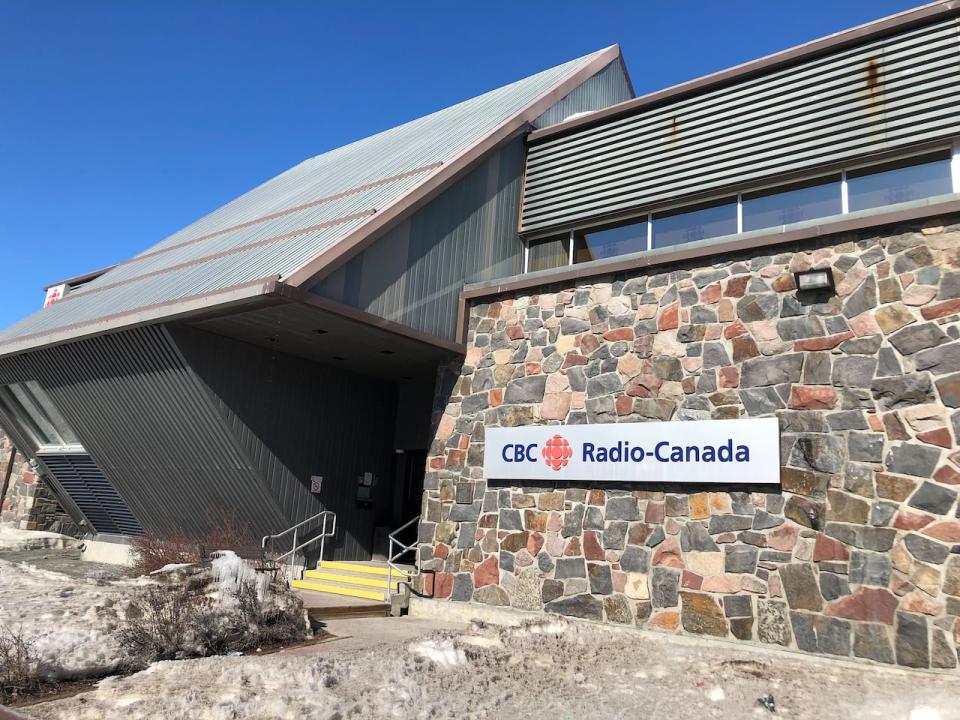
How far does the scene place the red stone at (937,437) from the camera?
817 cm

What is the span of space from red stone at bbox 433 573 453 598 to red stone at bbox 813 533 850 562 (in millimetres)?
5528

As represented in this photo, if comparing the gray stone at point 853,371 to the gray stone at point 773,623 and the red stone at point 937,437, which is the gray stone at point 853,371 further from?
the gray stone at point 773,623

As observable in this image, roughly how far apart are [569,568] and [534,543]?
2.29ft

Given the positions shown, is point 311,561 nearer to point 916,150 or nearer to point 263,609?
point 263,609

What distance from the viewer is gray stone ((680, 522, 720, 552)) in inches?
372

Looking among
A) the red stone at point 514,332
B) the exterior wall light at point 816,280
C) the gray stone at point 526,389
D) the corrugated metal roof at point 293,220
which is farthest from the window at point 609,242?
the exterior wall light at point 816,280

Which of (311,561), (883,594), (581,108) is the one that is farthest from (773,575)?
(581,108)

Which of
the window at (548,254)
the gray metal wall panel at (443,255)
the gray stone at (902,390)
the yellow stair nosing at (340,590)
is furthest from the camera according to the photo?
the window at (548,254)

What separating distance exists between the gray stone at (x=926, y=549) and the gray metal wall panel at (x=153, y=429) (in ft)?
34.4

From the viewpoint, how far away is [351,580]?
13.6 m

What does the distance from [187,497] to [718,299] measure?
1114 centimetres

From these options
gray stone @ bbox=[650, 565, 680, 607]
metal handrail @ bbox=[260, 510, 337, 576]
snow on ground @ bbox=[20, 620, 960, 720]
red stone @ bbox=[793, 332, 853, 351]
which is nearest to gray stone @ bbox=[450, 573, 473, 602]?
snow on ground @ bbox=[20, 620, 960, 720]

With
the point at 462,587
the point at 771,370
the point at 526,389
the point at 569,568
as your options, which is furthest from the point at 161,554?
the point at 771,370

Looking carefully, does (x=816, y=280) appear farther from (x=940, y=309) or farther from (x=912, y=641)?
(x=912, y=641)
